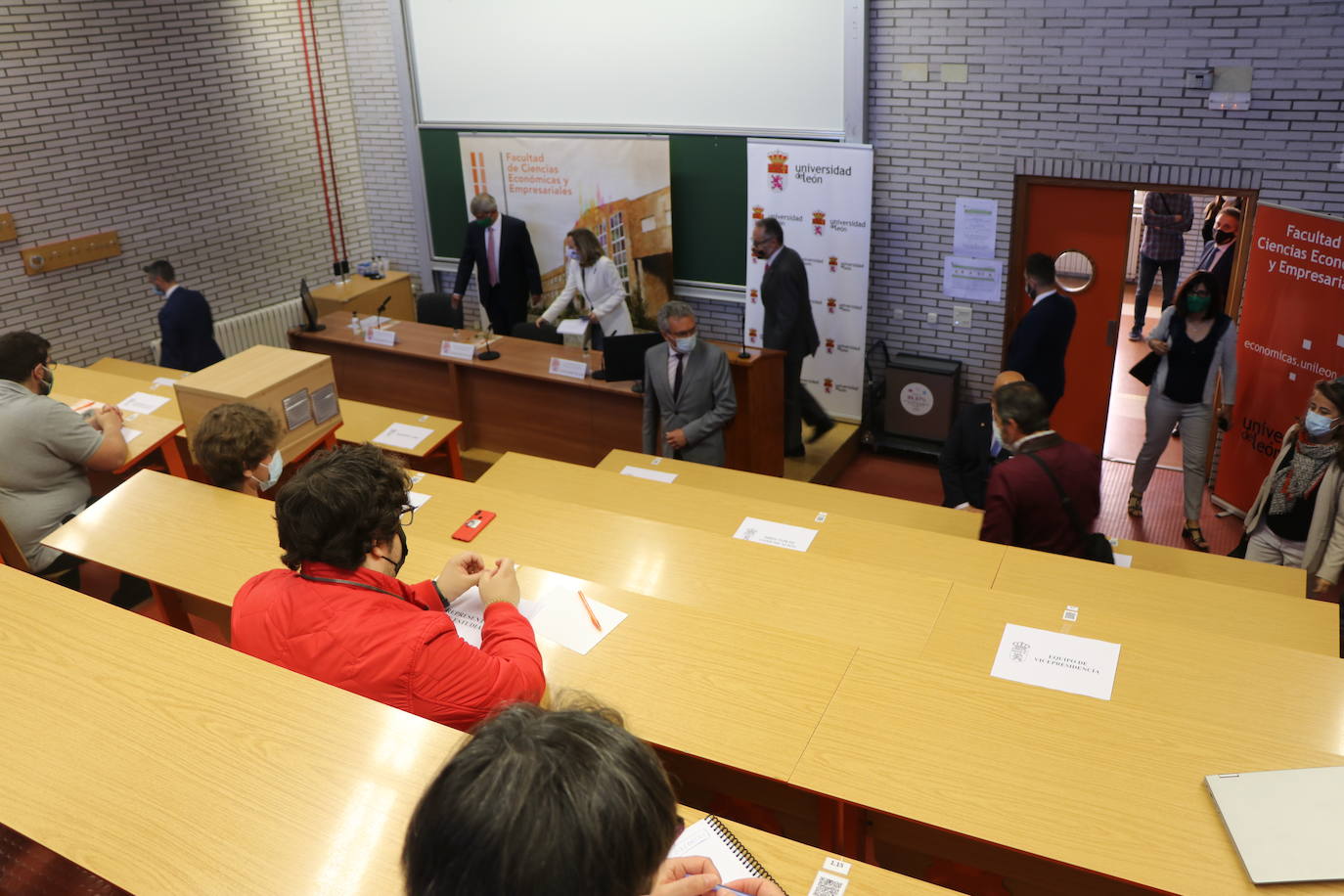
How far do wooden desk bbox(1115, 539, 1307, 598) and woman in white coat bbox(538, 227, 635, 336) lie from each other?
4.72m

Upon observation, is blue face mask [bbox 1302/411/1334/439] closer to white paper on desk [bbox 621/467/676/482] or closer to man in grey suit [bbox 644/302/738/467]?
man in grey suit [bbox 644/302/738/467]

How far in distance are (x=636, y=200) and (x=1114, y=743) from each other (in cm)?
687

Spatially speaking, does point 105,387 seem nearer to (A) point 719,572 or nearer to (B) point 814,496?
(B) point 814,496

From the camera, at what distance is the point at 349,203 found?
33.7 ft

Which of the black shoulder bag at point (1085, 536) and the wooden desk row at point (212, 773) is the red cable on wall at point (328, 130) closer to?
the black shoulder bag at point (1085, 536)

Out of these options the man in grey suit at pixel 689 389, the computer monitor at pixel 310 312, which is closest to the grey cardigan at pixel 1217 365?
the man in grey suit at pixel 689 389

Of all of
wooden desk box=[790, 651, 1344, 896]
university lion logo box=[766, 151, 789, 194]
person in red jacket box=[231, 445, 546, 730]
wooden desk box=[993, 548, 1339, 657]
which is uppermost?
university lion logo box=[766, 151, 789, 194]

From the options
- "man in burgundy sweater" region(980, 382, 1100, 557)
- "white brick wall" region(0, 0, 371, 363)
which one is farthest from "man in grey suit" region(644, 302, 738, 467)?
"white brick wall" region(0, 0, 371, 363)

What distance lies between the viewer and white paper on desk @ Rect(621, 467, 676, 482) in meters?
5.23

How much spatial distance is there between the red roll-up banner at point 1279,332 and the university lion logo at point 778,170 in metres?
3.12

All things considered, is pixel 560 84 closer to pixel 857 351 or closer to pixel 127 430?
pixel 857 351

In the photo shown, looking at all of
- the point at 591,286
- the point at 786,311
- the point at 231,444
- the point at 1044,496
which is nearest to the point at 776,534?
the point at 1044,496

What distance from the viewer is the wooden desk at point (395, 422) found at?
594 centimetres

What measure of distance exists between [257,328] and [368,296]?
1041mm
